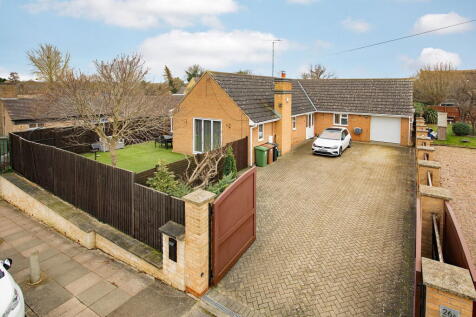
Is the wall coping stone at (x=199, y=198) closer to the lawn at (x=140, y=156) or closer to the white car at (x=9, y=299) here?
the white car at (x=9, y=299)

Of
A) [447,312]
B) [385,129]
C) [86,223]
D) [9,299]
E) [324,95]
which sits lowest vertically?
[9,299]

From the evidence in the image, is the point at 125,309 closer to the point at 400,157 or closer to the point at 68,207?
the point at 68,207

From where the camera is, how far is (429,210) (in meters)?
7.43

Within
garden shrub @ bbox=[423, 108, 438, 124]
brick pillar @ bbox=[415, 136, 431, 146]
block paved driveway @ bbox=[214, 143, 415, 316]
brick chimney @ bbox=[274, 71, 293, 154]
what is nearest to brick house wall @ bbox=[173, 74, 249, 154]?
brick chimney @ bbox=[274, 71, 293, 154]

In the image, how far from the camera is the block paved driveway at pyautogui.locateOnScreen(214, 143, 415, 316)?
625 centimetres

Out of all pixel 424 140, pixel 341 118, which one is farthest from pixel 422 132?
pixel 341 118

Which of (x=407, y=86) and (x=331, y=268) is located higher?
(x=407, y=86)

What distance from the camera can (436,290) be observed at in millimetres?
4078

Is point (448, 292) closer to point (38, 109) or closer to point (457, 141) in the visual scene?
point (38, 109)

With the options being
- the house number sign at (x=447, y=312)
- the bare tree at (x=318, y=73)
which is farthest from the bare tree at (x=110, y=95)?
the bare tree at (x=318, y=73)

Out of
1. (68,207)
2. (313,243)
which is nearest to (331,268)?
(313,243)

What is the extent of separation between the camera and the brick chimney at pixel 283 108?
738 inches

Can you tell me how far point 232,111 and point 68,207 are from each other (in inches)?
381

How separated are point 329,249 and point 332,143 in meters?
12.2
